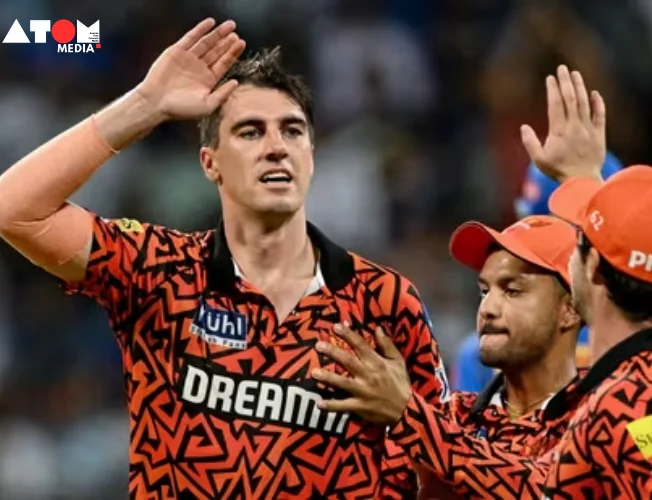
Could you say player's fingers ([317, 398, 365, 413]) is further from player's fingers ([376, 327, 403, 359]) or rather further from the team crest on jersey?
the team crest on jersey

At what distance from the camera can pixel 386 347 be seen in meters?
4.27

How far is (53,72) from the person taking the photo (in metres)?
9.57

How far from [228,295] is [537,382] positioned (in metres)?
0.89

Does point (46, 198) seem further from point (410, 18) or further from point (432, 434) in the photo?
point (410, 18)

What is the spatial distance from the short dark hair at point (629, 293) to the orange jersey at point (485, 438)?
0.62 m

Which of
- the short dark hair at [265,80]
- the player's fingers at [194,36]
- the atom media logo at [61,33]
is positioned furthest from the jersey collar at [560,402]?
the atom media logo at [61,33]

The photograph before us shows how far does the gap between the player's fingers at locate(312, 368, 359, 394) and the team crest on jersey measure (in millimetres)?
236

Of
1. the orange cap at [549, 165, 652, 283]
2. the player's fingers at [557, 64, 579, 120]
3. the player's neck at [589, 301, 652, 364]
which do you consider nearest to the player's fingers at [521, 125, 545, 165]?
the player's fingers at [557, 64, 579, 120]

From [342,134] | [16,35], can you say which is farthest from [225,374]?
[16,35]

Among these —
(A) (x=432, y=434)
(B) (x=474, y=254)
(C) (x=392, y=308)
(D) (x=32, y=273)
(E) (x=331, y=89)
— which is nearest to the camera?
(A) (x=432, y=434)

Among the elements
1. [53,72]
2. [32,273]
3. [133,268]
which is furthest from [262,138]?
[53,72]

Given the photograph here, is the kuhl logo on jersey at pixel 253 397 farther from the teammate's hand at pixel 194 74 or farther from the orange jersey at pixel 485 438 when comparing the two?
the teammate's hand at pixel 194 74

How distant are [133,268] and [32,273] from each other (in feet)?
15.3

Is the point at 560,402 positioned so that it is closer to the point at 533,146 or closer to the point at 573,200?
the point at 573,200
